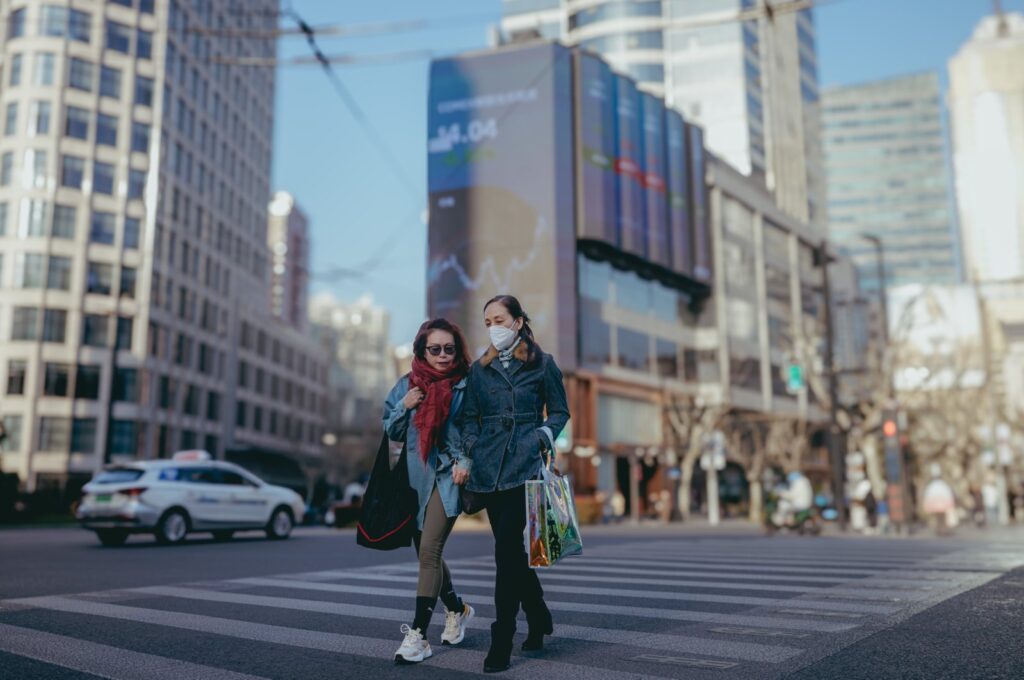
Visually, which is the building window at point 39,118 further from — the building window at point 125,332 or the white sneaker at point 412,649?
the white sneaker at point 412,649

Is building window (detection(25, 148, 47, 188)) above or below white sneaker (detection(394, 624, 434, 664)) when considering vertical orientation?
above

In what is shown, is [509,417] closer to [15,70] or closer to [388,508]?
[388,508]

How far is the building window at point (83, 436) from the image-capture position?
5400 cm

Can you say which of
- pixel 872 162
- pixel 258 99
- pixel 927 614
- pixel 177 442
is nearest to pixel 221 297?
pixel 177 442

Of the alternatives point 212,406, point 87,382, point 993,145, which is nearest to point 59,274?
point 87,382

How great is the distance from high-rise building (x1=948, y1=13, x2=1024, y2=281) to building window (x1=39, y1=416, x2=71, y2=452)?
14175cm

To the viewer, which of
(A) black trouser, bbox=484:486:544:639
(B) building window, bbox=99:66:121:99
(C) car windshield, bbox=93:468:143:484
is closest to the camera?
Result: (A) black trouser, bbox=484:486:544:639

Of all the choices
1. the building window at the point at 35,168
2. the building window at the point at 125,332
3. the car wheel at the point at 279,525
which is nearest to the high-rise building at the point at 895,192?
the building window at the point at 125,332

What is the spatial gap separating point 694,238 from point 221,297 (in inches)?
1432

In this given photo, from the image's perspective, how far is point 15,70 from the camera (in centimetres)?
5700

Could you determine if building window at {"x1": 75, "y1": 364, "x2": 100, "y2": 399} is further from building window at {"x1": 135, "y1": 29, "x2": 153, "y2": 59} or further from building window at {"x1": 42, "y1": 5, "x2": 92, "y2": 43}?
building window at {"x1": 42, "y1": 5, "x2": 92, "y2": 43}

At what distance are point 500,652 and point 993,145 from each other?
6849 inches

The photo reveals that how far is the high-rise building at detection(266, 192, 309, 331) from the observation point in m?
144

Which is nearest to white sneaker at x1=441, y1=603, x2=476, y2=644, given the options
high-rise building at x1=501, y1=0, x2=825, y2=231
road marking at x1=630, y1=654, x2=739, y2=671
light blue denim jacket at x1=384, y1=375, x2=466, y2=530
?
light blue denim jacket at x1=384, y1=375, x2=466, y2=530
